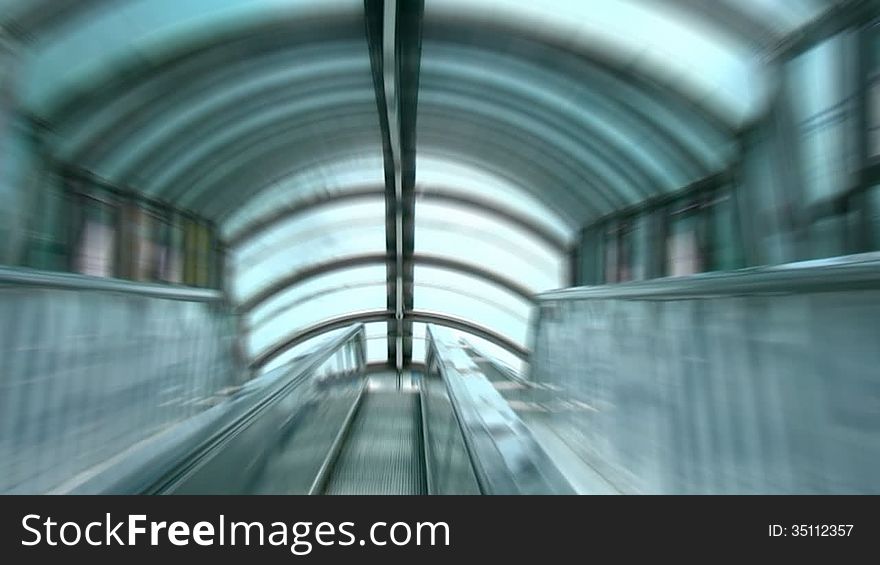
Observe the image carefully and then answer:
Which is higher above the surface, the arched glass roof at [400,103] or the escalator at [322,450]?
the arched glass roof at [400,103]

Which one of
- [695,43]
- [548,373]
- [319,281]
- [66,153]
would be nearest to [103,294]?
[548,373]

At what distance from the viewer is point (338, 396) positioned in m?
5.22

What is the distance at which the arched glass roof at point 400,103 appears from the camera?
5668mm

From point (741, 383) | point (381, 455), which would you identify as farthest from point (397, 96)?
point (741, 383)

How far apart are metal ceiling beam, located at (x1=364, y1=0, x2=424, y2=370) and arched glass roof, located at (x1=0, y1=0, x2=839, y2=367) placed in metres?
0.03

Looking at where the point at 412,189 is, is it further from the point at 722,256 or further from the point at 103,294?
the point at 103,294

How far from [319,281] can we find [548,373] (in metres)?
12.8

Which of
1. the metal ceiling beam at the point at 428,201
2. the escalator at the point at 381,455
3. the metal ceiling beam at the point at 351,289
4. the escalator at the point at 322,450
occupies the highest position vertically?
the metal ceiling beam at the point at 428,201

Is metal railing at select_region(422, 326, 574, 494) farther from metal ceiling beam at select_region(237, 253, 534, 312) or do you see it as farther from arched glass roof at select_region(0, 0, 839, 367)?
metal ceiling beam at select_region(237, 253, 534, 312)

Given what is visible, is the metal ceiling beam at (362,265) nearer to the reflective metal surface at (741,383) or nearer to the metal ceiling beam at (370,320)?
the metal ceiling beam at (370,320)

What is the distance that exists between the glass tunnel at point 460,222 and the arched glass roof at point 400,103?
4cm

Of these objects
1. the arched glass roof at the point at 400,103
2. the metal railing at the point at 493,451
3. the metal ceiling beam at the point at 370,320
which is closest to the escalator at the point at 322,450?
the metal railing at the point at 493,451
